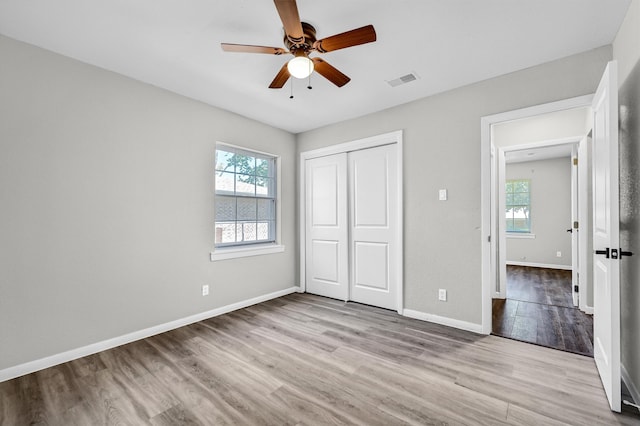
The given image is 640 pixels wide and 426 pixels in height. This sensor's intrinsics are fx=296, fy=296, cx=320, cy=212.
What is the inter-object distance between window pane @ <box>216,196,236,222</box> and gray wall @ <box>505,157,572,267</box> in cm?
677

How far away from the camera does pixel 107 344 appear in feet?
8.61

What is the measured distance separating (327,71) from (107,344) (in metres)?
2.99

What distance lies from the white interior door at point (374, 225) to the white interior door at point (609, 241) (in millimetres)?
1818

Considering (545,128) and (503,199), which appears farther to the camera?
(503,199)

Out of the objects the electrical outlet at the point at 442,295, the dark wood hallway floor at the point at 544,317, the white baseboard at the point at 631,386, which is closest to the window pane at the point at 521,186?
the dark wood hallway floor at the point at 544,317

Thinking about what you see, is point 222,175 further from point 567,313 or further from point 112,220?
point 567,313

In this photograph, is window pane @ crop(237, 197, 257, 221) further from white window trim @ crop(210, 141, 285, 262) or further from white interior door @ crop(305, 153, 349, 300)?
white interior door @ crop(305, 153, 349, 300)

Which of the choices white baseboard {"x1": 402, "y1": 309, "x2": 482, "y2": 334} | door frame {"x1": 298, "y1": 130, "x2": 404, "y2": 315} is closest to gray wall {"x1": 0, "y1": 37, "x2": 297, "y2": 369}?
door frame {"x1": 298, "y1": 130, "x2": 404, "y2": 315}

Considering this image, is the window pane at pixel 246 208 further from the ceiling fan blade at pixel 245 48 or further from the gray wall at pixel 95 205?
the ceiling fan blade at pixel 245 48

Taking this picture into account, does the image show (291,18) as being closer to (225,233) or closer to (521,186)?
(225,233)

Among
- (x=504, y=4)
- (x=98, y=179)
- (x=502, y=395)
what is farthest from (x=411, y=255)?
(x=98, y=179)

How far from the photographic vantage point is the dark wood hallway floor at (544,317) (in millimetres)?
2740

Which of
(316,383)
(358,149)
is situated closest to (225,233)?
(358,149)

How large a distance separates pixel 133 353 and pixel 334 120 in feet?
11.2
